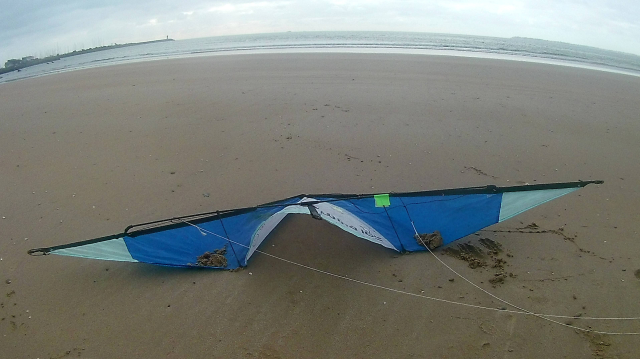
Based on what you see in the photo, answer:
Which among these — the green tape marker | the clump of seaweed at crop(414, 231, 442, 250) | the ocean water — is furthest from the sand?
the ocean water

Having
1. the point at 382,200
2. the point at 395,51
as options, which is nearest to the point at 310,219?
A: the point at 382,200

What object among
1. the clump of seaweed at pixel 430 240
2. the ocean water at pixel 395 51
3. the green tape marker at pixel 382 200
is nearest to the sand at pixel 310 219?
the clump of seaweed at pixel 430 240

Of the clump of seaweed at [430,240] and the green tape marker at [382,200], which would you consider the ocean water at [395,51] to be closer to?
the clump of seaweed at [430,240]

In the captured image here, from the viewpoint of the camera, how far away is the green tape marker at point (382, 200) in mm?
3641

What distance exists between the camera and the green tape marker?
3.64 metres

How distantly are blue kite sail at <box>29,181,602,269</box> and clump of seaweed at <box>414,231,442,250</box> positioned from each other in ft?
0.08

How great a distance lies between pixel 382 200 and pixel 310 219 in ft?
4.01

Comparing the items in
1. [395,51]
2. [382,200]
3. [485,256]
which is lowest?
[485,256]

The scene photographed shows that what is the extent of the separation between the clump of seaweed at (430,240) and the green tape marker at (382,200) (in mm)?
624

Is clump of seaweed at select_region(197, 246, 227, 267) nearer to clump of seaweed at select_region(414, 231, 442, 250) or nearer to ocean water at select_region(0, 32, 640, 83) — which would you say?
clump of seaweed at select_region(414, 231, 442, 250)

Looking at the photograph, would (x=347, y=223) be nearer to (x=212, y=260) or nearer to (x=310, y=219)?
(x=310, y=219)

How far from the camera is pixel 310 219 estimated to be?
180 inches

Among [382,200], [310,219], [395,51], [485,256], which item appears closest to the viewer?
[382,200]

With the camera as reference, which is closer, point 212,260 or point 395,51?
point 212,260
